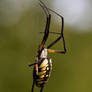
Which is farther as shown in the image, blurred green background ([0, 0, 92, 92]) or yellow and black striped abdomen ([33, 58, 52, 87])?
blurred green background ([0, 0, 92, 92])

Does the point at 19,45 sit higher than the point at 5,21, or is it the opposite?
the point at 5,21

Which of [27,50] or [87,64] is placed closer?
[27,50]

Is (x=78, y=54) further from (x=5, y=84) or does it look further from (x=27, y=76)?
(x=5, y=84)

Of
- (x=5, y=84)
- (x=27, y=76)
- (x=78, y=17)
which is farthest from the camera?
(x=78, y=17)

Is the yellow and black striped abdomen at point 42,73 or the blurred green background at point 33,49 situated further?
the blurred green background at point 33,49

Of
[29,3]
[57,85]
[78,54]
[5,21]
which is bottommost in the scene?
[57,85]

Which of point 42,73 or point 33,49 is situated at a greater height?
point 33,49

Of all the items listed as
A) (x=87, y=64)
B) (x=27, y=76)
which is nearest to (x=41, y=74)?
(x=27, y=76)

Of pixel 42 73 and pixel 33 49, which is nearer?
pixel 42 73
